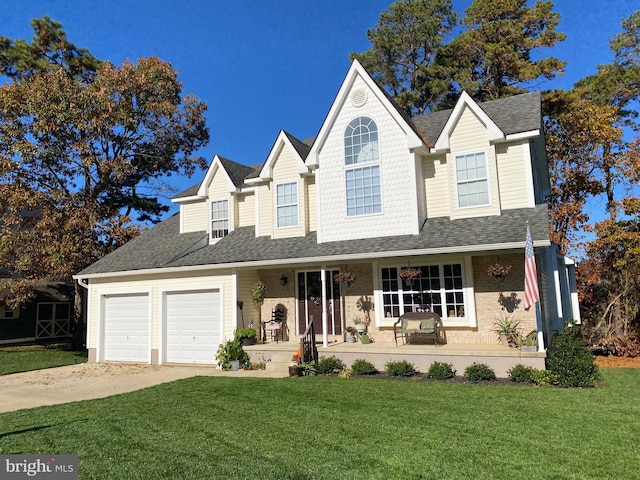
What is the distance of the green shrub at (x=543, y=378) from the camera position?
31.2ft

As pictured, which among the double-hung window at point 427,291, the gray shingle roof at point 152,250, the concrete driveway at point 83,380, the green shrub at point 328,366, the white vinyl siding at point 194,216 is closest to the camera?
the concrete driveway at point 83,380

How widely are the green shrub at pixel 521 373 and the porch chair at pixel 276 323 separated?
7.39m

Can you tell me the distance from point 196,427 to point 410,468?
3498 mm

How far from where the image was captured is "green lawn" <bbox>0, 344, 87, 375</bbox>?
1577cm

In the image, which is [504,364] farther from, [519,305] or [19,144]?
[19,144]

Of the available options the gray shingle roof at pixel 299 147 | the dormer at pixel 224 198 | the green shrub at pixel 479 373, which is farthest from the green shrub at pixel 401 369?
the dormer at pixel 224 198

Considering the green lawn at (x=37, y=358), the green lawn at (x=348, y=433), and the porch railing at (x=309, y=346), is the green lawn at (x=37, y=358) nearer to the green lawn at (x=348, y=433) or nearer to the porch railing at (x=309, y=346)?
the green lawn at (x=348, y=433)

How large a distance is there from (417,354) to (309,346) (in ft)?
9.76

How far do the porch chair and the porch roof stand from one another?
2.16m

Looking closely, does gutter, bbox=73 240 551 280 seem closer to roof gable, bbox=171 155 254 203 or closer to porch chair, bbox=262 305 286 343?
porch chair, bbox=262 305 286 343

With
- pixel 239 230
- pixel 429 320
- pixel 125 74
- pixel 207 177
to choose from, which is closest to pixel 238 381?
pixel 429 320

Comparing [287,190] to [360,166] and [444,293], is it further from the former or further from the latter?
[444,293]

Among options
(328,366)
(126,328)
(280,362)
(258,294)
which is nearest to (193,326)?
(258,294)

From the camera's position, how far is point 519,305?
457 inches
